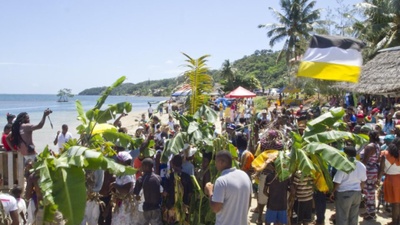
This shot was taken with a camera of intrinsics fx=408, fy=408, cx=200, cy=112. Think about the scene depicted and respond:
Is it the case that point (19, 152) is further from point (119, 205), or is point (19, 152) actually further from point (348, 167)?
point (348, 167)

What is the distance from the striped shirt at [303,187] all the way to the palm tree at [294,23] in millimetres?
33960

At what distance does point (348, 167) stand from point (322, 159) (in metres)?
0.56

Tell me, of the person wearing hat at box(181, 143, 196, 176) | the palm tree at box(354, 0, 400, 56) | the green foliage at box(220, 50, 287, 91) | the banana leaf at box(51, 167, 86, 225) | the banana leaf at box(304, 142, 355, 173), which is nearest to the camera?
the banana leaf at box(51, 167, 86, 225)

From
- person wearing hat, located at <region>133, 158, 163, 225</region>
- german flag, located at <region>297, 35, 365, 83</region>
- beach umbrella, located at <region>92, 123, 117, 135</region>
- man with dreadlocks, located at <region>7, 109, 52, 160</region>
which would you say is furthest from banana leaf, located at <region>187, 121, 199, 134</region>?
man with dreadlocks, located at <region>7, 109, 52, 160</region>

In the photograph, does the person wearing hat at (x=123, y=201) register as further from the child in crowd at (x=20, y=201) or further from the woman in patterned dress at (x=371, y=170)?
the woman in patterned dress at (x=371, y=170)

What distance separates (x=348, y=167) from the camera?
16.1 feet

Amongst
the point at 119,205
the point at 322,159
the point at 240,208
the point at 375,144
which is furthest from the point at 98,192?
the point at 375,144

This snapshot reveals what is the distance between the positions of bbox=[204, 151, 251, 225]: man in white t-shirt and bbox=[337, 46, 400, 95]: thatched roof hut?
10.0 meters

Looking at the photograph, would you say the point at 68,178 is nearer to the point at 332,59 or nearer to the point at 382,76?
the point at 332,59

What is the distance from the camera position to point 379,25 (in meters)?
22.3

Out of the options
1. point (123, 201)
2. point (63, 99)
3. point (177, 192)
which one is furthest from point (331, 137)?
point (63, 99)

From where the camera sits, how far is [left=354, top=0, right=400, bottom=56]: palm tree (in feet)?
70.3

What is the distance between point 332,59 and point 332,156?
6.52 feet

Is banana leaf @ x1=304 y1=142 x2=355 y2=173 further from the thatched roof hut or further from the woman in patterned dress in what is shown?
the thatched roof hut
